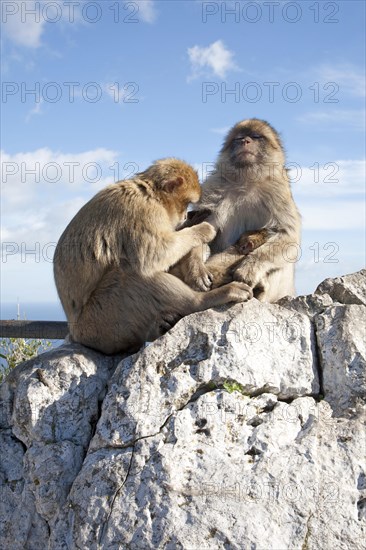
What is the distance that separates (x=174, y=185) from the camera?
4254 mm

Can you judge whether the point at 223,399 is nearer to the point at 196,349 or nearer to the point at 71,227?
the point at 196,349

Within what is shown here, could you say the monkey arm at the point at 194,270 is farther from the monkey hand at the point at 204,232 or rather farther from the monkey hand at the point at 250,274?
the monkey hand at the point at 250,274

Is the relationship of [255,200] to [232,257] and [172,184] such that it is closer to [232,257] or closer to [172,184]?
[232,257]

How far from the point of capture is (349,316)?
3.66 m

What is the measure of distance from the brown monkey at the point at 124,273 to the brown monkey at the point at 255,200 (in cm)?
28

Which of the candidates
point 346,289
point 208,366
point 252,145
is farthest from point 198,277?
point 252,145

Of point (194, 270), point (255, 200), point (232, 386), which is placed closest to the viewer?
point (232, 386)

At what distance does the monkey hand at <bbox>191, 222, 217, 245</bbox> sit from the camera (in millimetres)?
4223

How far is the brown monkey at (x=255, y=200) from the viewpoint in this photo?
13.9ft

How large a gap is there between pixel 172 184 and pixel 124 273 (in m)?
0.69

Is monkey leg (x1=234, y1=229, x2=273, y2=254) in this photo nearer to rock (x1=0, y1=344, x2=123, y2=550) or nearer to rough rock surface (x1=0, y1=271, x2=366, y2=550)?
rough rock surface (x1=0, y1=271, x2=366, y2=550)

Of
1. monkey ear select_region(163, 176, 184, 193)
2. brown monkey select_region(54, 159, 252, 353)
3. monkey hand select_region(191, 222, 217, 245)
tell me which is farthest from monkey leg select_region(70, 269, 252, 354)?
monkey ear select_region(163, 176, 184, 193)

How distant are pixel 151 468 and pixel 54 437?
2.32 feet

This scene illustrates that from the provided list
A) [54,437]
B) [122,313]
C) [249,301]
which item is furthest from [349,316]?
[54,437]
